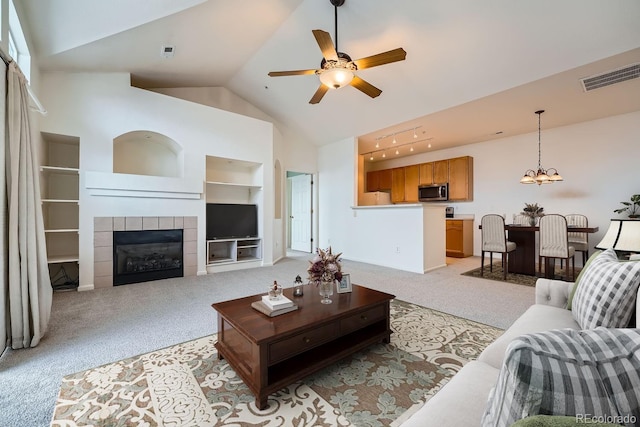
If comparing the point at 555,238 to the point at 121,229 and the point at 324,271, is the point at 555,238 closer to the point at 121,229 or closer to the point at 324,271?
the point at 324,271

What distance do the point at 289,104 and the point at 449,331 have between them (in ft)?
16.6

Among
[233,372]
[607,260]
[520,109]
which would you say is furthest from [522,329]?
[520,109]

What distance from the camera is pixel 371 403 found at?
1.56m

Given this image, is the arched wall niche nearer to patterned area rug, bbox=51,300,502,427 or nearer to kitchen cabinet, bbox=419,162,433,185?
patterned area rug, bbox=51,300,502,427

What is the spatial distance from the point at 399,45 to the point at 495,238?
134 inches

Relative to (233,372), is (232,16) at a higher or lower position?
higher

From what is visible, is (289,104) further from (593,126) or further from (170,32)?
(593,126)

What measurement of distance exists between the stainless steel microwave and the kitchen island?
Answer: 1.68 m

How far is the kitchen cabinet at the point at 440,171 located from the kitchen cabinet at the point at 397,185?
889 millimetres

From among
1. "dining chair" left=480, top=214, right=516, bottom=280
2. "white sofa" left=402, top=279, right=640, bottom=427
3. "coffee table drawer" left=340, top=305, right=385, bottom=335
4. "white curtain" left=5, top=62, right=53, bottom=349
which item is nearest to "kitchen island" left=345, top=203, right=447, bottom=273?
"dining chair" left=480, top=214, right=516, bottom=280

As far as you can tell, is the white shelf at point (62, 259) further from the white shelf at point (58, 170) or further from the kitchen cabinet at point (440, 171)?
the kitchen cabinet at point (440, 171)

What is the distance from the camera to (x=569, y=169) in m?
5.24

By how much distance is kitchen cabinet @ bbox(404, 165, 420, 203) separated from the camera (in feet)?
23.9

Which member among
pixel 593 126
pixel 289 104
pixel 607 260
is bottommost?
pixel 607 260
